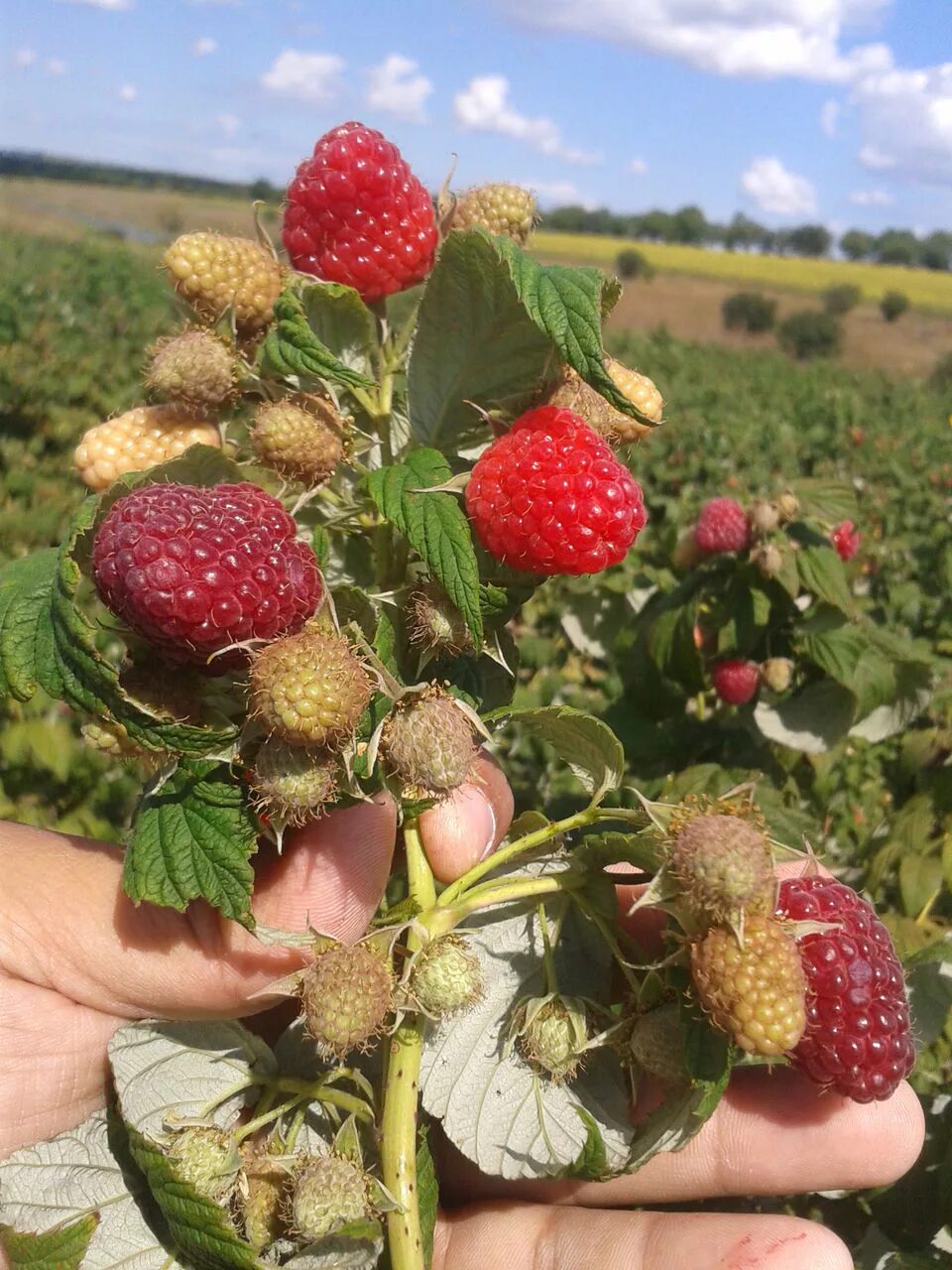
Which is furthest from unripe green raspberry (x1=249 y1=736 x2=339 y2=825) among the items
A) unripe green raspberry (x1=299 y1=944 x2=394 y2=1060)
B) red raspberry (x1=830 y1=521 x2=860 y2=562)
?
red raspberry (x1=830 y1=521 x2=860 y2=562)

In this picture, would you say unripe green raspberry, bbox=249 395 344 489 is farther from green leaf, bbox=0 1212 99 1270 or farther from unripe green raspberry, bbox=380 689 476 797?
green leaf, bbox=0 1212 99 1270

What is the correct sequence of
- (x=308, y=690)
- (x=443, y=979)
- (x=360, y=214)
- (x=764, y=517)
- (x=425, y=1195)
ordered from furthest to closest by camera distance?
(x=764, y=517)
(x=425, y=1195)
(x=360, y=214)
(x=443, y=979)
(x=308, y=690)

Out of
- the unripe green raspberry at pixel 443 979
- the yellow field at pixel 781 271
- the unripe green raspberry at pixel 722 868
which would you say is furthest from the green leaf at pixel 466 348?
the yellow field at pixel 781 271

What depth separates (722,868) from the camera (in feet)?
4.49

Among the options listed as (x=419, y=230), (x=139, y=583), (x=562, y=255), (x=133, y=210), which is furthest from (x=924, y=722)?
(x=133, y=210)

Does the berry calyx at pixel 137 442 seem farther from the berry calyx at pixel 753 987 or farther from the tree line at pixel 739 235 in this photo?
the tree line at pixel 739 235

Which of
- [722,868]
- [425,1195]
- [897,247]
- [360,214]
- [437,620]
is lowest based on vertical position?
[425,1195]

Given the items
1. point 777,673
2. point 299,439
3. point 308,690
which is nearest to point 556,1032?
point 308,690

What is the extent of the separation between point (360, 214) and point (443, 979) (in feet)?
3.94

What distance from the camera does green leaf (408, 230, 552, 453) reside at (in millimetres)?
1446

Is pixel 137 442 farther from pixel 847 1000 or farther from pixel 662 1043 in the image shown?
pixel 847 1000

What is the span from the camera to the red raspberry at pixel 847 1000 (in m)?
1.65

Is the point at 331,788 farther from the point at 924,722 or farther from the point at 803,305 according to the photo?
the point at 803,305

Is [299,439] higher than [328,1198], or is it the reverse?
[299,439]
